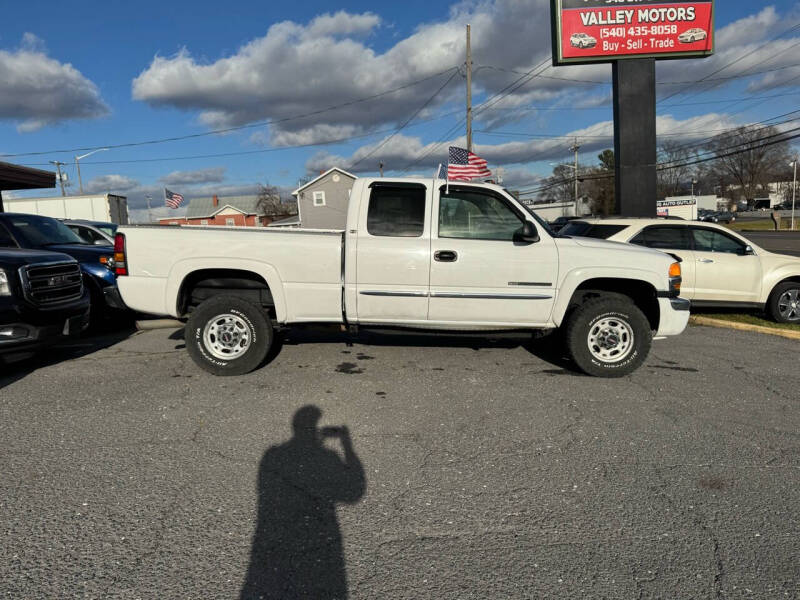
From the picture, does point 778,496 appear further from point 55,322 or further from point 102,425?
point 55,322

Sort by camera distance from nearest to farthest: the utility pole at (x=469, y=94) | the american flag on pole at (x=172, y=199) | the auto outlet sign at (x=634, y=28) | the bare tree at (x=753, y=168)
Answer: the auto outlet sign at (x=634, y=28) < the utility pole at (x=469, y=94) < the american flag on pole at (x=172, y=199) < the bare tree at (x=753, y=168)

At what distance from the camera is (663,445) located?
3889 mm

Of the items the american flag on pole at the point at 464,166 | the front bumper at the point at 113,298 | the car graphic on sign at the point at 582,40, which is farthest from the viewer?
the american flag on pole at the point at 464,166

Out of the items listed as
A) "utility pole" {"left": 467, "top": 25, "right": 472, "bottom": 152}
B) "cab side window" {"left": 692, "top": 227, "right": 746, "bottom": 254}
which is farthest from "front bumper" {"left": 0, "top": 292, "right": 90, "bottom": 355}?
"utility pole" {"left": 467, "top": 25, "right": 472, "bottom": 152}

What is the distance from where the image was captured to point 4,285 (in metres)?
5.41

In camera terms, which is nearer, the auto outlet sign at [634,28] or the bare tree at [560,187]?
the auto outlet sign at [634,28]

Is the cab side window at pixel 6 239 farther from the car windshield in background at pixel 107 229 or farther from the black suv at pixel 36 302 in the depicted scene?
the car windshield in background at pixel 107 229

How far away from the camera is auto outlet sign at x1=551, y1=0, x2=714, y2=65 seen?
12.8 metres

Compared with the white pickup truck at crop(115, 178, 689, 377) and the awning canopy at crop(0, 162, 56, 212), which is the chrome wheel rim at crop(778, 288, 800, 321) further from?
the awning canopy at crop(0, 162, 56, 212)

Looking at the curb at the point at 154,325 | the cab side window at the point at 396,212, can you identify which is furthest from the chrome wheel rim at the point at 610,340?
the curb at the point at 154,325

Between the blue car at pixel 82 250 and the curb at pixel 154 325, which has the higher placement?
the blue car at pixel 82 250

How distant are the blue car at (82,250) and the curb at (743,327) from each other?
8836 mm

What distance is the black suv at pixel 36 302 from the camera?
5370 millimetres

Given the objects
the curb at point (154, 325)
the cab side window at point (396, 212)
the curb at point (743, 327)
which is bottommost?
the curb at point (743, 327)
